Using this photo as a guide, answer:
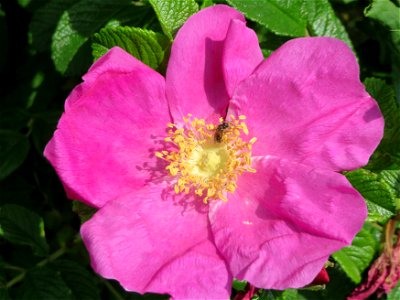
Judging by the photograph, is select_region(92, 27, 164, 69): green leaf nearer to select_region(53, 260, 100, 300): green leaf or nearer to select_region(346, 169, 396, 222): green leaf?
select_region(346, 169, 396, 222): green leaf

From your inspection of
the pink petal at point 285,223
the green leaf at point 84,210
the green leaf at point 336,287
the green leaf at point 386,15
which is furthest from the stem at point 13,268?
the green leaf at point 386,15

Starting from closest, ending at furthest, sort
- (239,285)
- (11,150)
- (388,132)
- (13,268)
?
(239,285) < (388,132) < (13,268) < (11,150)

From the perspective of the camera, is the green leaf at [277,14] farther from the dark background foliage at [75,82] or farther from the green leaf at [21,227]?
the green leaf at [21,227]

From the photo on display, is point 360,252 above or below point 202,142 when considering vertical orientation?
below

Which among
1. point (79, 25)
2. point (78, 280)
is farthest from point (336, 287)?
point (79, 25)

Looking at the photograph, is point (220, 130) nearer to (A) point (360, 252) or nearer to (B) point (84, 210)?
(B) point (84, 210)

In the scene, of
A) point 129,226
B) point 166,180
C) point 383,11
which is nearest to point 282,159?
point 166,180

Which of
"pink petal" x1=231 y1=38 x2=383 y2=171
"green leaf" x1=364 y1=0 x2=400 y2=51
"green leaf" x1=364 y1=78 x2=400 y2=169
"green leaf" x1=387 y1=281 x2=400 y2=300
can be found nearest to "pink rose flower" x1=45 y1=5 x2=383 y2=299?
"pink petal" x1=231 y1=38 x2=383 y2=171
